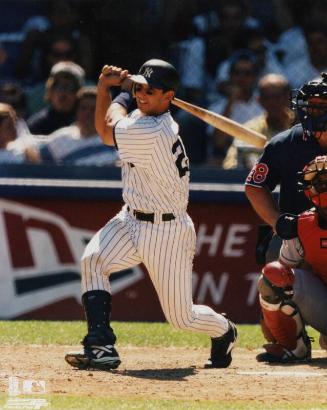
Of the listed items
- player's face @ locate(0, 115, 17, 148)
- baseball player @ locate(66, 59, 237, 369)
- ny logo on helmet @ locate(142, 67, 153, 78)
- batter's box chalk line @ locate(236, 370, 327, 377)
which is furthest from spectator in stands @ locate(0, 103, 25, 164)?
batter's box chalk line @ locate(236, 370, 327, 377)

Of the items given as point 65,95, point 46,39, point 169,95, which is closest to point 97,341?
point 169,95

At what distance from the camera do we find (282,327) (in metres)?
6.34

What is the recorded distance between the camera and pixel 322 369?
6152 mm

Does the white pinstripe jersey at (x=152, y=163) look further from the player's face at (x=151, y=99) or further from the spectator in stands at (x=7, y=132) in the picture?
the spectator in stands at (x=7, y=132)

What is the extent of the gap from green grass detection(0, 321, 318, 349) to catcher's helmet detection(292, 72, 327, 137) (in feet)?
5.01

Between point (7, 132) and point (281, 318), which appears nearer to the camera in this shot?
point (281, 318)

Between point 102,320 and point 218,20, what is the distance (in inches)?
209

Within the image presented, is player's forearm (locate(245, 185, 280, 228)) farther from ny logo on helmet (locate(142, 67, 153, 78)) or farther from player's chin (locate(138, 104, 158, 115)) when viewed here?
ny logo on helmet (locate(142, 67, 153, 78))

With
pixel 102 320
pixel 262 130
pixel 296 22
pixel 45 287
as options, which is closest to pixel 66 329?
pixel 45 287

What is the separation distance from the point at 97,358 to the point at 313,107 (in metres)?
1.80

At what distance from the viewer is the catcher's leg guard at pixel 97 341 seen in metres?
5.92

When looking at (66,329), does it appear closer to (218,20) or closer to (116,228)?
(116,228)

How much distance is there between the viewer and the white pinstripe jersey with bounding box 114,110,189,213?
19.5 ft

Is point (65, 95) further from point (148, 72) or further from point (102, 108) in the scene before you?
point (148, 72)
